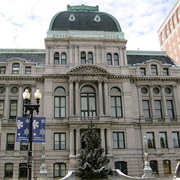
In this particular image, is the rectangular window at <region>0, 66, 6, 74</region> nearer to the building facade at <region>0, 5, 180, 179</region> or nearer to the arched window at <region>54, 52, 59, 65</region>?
the building facade at <region>0, 5, 180, 179</region>

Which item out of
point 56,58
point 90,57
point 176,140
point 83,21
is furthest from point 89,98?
point 176,140

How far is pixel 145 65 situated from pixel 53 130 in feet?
60.6

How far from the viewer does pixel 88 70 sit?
4078 cm

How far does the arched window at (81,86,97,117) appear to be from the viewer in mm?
39969

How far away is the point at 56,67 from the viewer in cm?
4209

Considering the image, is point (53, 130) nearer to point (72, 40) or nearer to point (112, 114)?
point (112, 114)

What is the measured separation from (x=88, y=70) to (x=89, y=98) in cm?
426

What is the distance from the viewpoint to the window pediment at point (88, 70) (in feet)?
133

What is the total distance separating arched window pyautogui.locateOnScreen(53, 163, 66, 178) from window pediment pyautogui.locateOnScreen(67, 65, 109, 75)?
13402 mm

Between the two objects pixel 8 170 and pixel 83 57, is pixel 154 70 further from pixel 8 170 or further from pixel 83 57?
pixel 8 170

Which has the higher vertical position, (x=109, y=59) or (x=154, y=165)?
(x=109, y=59)

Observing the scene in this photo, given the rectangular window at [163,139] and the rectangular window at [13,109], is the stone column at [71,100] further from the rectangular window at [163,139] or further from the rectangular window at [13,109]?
the rectangular window at [163,139]

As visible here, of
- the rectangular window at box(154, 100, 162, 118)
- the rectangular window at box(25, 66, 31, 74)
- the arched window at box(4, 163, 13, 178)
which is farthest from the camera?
the rectangular window at box(154, 100, 162, 118)

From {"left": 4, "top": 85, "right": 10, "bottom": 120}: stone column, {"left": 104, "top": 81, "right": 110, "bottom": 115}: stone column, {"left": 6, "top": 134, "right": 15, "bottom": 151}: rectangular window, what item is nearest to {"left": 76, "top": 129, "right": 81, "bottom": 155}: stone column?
{"left": 104, "top": 81, "right": 110, "bottom": 115}: stone column
